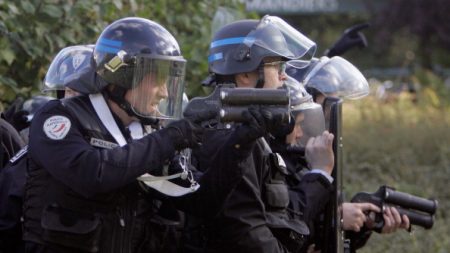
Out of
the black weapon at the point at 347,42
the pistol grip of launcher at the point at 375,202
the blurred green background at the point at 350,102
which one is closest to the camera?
Result: the pistol grip of launcher at the point at 375,202

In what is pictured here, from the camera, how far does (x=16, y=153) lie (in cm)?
473

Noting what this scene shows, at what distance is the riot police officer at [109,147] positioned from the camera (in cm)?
366

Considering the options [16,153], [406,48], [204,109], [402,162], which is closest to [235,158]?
[204,109]

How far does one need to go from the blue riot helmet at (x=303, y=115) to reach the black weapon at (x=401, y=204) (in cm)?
69

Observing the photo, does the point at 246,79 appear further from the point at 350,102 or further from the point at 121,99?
the point at 350,102

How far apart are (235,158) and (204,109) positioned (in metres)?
0.23

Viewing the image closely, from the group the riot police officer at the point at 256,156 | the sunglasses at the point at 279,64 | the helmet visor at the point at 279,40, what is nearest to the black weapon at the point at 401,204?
the riot police officer at the point at 256,156

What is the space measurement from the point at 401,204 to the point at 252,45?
57.0 inches

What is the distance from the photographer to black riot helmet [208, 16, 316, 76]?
170 inches

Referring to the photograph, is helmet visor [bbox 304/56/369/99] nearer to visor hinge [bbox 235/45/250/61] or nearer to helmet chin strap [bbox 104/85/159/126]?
visor hinge [bbox 235/45/250/61]

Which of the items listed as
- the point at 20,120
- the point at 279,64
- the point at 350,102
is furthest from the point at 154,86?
the point at 350,102

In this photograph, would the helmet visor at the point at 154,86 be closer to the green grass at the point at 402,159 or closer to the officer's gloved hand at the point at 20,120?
the officer's gloved hand at the point at 20,120

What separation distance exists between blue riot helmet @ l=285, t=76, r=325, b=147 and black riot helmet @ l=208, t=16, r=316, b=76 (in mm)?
181

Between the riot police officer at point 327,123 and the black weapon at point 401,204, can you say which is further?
the black weapon at point 401,204
